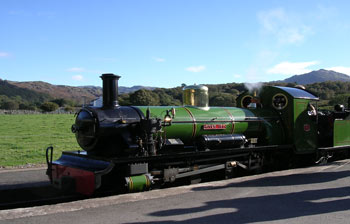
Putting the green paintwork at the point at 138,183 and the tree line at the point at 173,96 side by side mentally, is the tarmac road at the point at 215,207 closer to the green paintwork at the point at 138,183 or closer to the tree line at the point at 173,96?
the green paintwork at the point at 138,183

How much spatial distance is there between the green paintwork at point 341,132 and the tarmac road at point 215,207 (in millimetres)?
3459

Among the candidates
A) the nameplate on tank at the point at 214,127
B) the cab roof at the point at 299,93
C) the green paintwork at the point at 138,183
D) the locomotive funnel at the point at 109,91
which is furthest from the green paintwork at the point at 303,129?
the locomotive funnel at the point at 109,91

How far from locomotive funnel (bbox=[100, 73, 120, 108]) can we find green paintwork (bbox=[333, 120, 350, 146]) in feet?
24.4

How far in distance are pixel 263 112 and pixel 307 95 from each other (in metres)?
1.81

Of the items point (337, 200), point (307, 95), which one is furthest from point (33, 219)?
point (307, 95)

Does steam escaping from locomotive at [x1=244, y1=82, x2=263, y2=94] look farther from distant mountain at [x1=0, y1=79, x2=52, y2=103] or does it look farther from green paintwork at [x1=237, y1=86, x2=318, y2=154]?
distant mountain at [x1=0, y1=79, x2=52, y2=103]

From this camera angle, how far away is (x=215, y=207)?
5.59 metres

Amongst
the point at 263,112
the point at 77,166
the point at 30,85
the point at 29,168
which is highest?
the point at 30,85

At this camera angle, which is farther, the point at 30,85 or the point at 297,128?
the point at 30,85

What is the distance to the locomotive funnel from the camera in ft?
23.5

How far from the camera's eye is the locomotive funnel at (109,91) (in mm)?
7153

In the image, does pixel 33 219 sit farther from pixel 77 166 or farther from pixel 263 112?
pixel 263 112

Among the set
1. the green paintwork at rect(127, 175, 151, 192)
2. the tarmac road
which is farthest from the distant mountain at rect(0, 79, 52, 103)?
the tarmac road

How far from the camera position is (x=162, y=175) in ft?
24.4
